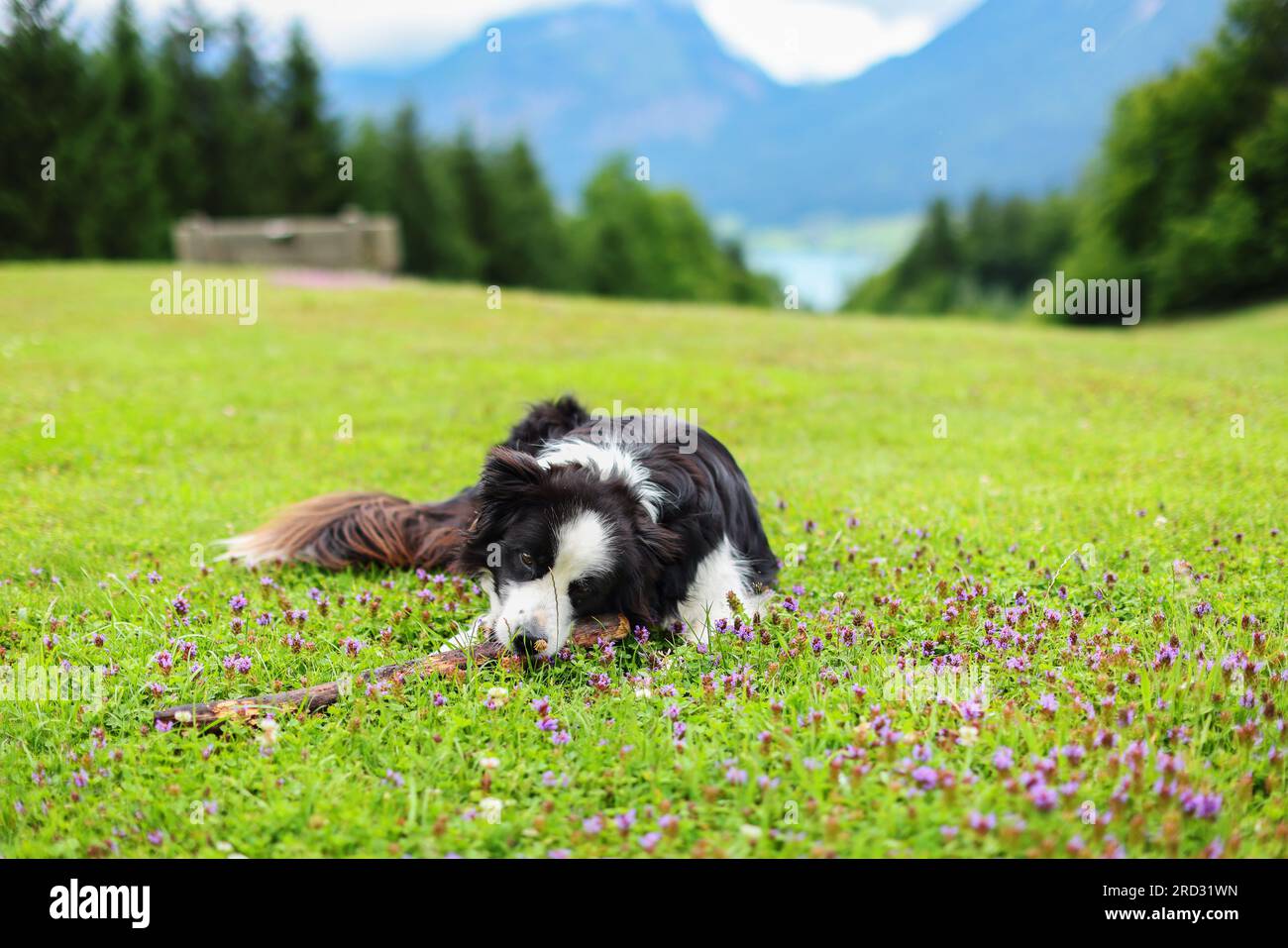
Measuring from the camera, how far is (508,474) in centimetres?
519

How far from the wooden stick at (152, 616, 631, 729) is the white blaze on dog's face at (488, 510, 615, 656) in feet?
0.34

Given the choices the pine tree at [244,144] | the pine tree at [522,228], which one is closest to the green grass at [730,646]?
the pine tree at [244,144]

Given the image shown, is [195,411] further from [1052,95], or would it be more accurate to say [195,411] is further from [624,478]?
[1052,95]

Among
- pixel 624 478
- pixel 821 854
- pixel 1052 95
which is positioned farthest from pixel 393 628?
pixel 1052 95

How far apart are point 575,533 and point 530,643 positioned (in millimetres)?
617

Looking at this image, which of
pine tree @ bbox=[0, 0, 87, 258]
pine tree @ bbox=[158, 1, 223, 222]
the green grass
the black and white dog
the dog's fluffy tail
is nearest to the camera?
the green grass

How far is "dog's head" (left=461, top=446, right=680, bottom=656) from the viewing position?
16.1 ft

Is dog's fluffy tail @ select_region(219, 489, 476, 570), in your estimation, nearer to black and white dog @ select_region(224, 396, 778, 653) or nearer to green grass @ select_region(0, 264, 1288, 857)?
black and white dog @ select_region(224, 396, 778, 653)

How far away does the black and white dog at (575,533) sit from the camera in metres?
4.96

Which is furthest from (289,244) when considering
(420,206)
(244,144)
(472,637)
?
(472,637)

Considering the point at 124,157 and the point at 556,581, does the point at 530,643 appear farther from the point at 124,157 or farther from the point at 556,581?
the point at 124,157

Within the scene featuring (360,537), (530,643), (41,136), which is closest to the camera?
(530,643)

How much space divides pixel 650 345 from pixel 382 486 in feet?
29.3

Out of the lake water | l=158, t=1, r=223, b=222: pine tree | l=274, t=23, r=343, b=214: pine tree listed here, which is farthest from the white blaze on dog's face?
the lake water
